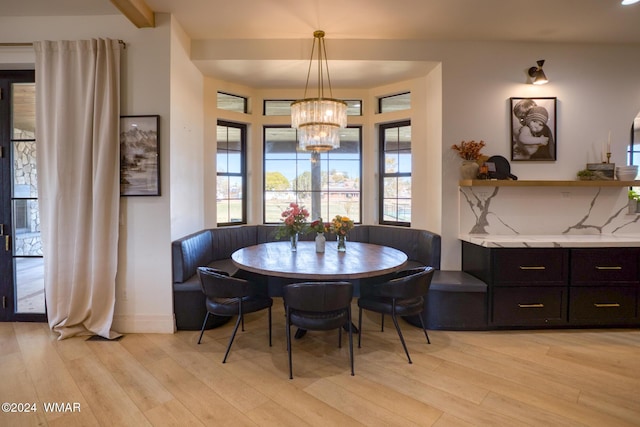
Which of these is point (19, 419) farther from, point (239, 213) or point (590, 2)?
point (590, 2)

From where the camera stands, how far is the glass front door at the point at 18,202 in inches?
132

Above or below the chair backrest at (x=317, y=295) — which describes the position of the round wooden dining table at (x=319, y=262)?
above

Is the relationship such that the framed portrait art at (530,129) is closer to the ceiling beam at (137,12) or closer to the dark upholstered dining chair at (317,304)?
the dark upholstered dining chair at (317,304)

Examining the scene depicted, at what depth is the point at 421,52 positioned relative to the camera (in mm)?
3674

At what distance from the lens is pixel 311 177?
4727 mm

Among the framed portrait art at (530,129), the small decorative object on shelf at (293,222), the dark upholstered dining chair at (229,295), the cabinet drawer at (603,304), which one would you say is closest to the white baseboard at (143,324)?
the dark upholstered dining chair at (229,295)

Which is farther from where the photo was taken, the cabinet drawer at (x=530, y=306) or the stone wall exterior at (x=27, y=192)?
the stone wall exterior at (x=27, y=192)

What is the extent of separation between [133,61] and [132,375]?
2821mm

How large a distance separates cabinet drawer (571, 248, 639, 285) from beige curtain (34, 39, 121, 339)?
14.8 feet

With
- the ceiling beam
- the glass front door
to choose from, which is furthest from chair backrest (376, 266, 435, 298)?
the glass front door

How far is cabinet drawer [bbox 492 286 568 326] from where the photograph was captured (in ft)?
10.4

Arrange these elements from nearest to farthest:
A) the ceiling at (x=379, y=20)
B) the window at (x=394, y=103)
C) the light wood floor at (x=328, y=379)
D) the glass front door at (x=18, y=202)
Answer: the light wood floor at (x=328, y=379) → the ceiling at (x=379, y=20) → the glass front door at (x=18, y=202) → the window at (x=394, y=103)

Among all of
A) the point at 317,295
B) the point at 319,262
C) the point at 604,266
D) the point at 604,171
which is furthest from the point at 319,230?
the point at 604,171

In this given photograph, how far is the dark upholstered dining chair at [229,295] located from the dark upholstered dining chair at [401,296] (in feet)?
3.06
